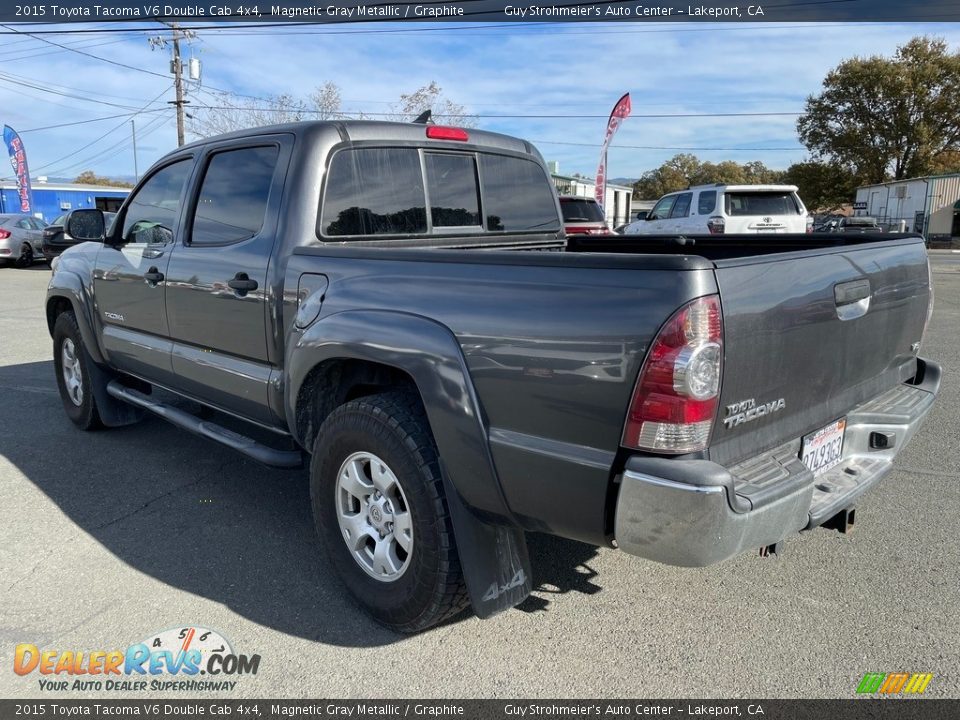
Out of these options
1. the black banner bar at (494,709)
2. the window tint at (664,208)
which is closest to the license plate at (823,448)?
the black banner bar at (494,709)

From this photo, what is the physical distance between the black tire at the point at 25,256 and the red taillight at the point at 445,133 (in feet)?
67.7

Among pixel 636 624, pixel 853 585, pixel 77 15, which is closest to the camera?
pixel 636 624

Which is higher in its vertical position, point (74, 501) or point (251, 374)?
point (251, 374)

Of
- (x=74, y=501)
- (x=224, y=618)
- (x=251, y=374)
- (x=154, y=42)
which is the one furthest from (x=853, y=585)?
(x=154, y=42)

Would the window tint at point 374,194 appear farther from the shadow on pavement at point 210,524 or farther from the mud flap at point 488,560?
the shadow on pavement at point 210,524

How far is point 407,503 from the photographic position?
8.64 ft

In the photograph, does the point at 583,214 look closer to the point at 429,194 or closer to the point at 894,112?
the point at 429,194

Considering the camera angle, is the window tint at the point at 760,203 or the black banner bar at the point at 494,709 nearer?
the black banner bar at the point at 494,709

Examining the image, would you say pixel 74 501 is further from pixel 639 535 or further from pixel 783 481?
pixel 783 481

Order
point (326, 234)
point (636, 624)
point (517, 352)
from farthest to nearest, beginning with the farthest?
point (326, 234)
point (636, 624)
point (517, 352)

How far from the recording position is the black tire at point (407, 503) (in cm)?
255

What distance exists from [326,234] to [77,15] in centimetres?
1651

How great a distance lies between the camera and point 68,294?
5168 mm

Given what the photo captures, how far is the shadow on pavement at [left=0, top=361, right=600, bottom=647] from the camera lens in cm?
304
